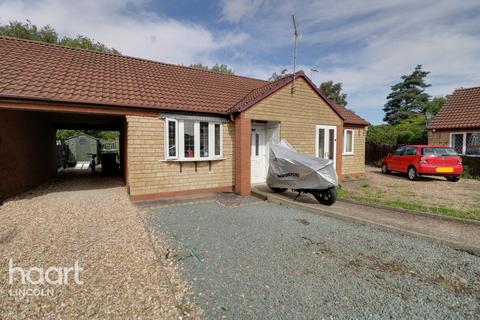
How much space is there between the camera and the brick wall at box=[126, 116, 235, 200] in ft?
24.2

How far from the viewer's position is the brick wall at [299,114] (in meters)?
8.90

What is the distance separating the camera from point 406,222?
5477mm

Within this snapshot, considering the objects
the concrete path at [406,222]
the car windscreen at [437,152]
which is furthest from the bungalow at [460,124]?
the concrete path at [406,222]

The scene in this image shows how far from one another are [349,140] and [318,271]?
10946mm

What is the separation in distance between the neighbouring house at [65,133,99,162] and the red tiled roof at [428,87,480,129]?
26.9 meters

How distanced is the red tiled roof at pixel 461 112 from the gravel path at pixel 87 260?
1791cm

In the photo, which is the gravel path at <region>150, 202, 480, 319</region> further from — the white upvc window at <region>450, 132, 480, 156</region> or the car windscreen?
the white upvc window at <region>450, 132, 480, 156</region>

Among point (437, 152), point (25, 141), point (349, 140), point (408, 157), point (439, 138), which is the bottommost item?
point (408, 157)

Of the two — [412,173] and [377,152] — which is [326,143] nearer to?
[412,173]

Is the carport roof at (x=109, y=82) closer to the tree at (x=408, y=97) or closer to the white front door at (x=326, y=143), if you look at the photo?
the white front door at (x=326, y=143)

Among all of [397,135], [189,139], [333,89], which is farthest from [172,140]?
[333,89]

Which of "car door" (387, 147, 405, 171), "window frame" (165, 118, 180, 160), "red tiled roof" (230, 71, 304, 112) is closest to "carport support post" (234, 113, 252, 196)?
"red tiled roof" (230, 71, 304, 112)

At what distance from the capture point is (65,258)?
12.4 feet

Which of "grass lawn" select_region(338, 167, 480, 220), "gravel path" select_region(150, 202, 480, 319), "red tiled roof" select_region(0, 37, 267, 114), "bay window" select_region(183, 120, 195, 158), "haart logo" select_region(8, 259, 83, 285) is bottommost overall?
"gravel path" select_region(150, 202, 480, 319)
